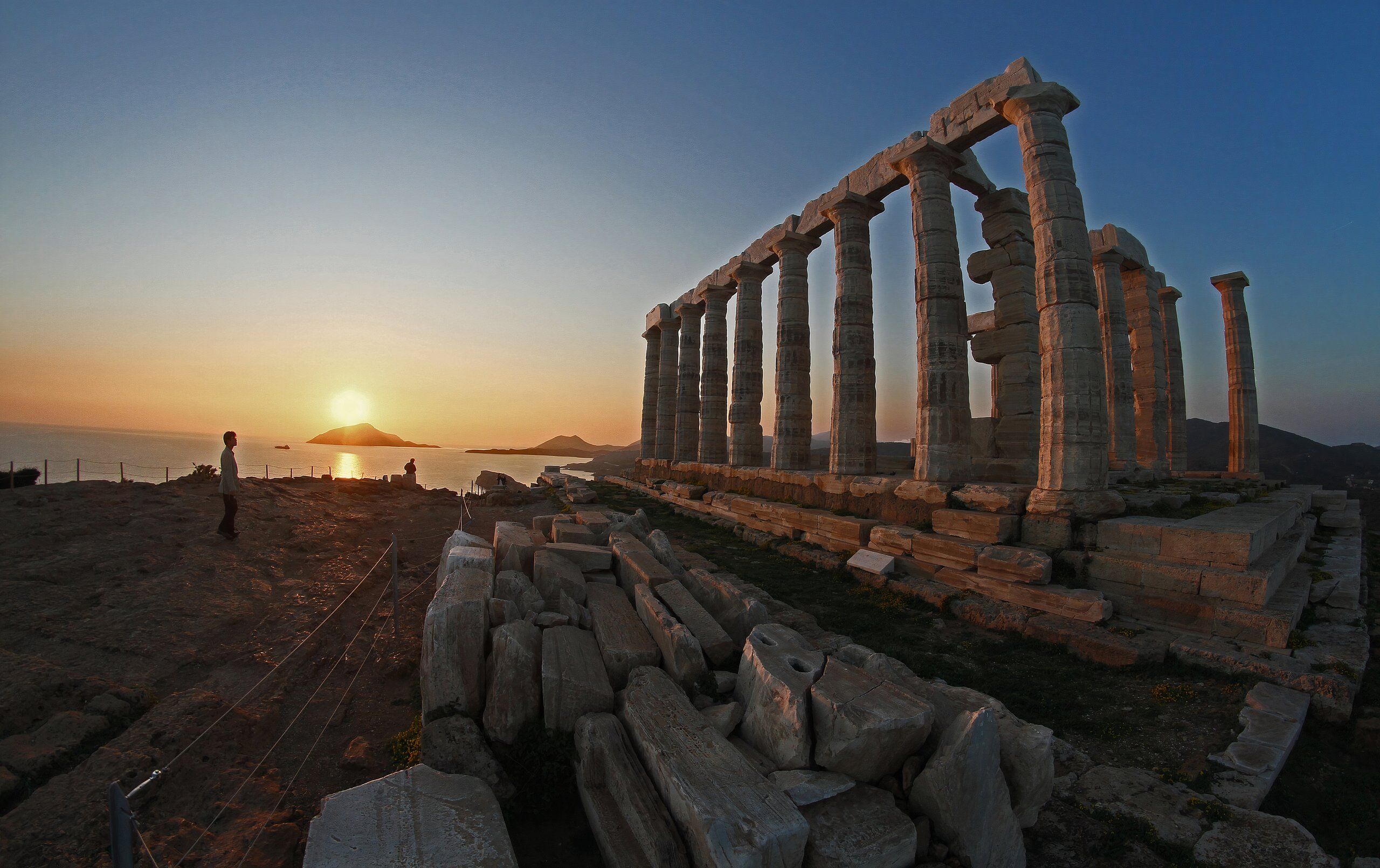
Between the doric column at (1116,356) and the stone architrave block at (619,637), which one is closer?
the stone architrave block at (619,637)

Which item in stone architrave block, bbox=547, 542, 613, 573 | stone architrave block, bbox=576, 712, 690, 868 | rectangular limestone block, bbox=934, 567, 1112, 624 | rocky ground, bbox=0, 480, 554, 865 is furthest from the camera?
rectangular limestone block, bbox=934, 567, 1112, 624

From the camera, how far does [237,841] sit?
345cm

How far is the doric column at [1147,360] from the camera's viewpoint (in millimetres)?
18797

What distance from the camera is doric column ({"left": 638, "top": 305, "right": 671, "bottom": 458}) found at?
28578 millimetres

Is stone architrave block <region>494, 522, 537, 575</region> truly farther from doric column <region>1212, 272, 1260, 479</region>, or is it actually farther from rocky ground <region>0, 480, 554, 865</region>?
doric column <region>1212, 272, 1260, 479</region>

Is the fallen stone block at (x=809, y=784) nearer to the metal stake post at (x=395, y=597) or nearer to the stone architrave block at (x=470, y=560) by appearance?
the stone architrave block at (x=470, y=560)

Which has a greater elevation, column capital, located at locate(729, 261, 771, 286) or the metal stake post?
column capital, located at locate(729, 261, 771, 286)

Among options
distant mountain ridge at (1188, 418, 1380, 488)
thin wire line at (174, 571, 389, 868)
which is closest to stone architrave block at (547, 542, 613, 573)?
thin wire line at (174, 571, 389, 868)

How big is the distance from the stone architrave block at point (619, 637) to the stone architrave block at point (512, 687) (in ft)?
2.06

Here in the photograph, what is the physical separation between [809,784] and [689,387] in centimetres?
2216

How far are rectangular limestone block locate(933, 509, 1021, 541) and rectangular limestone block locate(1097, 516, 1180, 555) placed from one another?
125cm

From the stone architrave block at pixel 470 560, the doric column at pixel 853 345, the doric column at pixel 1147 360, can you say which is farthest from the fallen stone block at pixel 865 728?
the doric column at pixel 1147 360

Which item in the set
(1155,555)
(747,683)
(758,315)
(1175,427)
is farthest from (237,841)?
(1175,427)

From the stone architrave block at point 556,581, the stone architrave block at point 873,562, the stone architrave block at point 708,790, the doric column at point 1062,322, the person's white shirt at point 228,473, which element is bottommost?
the stone architrave block at point 873,562
